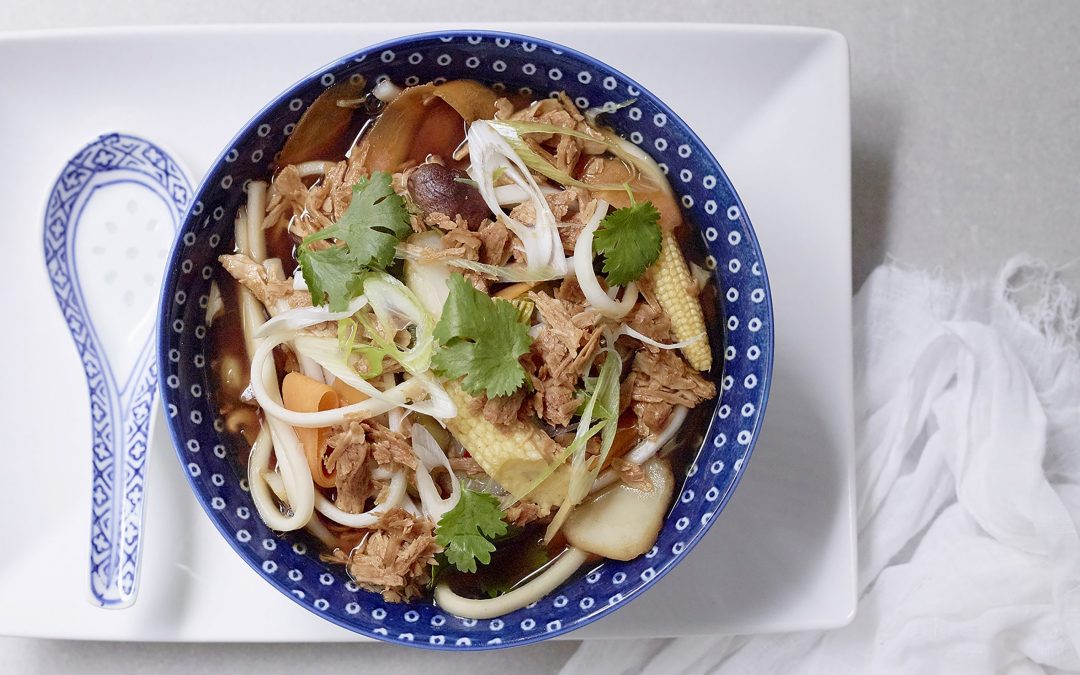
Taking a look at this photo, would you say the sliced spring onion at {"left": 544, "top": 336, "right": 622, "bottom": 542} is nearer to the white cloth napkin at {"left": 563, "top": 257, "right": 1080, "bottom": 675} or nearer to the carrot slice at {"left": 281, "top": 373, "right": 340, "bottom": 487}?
the carrot slice at {"left": 281, "top": 373, "right": 340, "bottom": 487}

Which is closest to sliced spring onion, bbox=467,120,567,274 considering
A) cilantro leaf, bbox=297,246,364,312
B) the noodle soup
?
the noodle soup

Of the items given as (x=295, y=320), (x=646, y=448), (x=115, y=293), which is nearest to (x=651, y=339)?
(x=646, y=448)

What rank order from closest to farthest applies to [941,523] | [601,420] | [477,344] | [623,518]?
1. [477,344]
2. [601,420]
3. [623,518]
4. [941,523]

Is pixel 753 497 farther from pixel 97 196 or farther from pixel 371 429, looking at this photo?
pixel 97 196

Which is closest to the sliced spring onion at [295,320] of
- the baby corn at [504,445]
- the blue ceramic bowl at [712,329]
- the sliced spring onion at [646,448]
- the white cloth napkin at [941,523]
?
the blue ceramic bowl at [712,329]

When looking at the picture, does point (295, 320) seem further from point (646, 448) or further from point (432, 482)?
point (646, 448)

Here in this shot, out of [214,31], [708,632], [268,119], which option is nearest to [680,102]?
[268,119]

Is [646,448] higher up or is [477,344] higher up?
[477,344]
